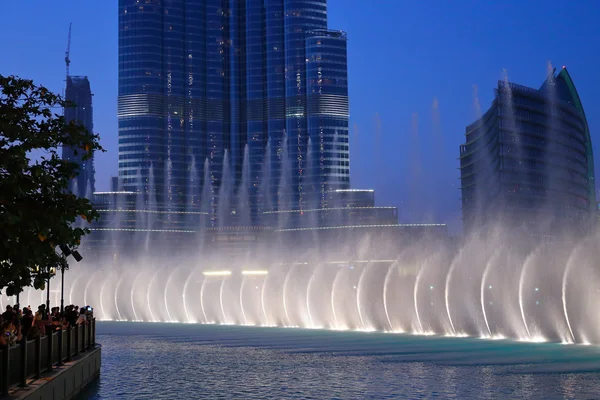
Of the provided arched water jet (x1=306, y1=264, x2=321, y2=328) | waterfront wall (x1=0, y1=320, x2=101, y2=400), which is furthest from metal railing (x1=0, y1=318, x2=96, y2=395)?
arched water jet (x1=306, y1=264, x2=321, y2=328)

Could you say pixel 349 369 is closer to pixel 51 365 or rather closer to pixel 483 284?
pixel 51 365

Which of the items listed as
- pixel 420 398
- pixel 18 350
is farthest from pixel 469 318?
pixel 18 350

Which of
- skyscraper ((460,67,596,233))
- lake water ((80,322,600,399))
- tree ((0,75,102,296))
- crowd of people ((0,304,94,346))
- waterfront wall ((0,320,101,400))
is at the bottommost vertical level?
lake water ((80,322,600,399))

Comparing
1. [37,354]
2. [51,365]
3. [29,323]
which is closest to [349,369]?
[29,323]

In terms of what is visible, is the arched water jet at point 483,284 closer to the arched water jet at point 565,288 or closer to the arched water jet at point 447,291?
the arched water jet at point 447,291

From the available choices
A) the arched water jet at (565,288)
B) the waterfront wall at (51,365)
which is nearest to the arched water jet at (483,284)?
the arched water jet at (565,288)

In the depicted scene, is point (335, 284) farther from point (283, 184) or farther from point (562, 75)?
point (562, 75)

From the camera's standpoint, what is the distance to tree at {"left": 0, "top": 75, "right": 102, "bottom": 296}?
16.1 m

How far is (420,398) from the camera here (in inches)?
864

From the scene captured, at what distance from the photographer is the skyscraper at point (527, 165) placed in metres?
138

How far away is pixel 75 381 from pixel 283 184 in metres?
176

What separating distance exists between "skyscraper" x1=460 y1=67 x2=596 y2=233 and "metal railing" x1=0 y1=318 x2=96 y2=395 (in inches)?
4476

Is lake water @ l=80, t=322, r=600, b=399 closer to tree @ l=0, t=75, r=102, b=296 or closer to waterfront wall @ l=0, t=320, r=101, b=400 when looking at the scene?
waterfront wall @ l=0, t=320, r=101, b=400

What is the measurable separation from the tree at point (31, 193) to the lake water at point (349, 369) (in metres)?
7.42
